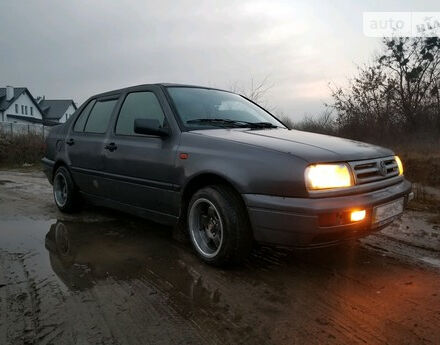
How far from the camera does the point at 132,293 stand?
315 centimetres

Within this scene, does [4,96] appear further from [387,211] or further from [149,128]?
[387,211]

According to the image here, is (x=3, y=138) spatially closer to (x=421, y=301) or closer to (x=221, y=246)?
(x=221, y=246)

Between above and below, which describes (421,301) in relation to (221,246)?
below

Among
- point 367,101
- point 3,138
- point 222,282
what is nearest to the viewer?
point 222,282

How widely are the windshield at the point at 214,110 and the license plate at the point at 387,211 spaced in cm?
152

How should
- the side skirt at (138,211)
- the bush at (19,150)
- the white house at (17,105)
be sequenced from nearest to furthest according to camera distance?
the side skirt at (138,211)
the bush at (19,150)
the white house at (17,105)

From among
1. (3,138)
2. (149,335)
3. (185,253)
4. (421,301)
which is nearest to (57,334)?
(149,335)

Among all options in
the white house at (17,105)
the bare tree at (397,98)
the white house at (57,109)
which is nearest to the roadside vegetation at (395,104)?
the bare tree at (397,98)

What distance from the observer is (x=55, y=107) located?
7262 cm

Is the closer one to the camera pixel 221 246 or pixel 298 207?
pixel 298 207

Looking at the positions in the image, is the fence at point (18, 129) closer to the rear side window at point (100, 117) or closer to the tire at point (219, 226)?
the rear side window at point (100, 117)

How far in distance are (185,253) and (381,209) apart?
1.82m

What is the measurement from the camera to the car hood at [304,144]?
3.28m

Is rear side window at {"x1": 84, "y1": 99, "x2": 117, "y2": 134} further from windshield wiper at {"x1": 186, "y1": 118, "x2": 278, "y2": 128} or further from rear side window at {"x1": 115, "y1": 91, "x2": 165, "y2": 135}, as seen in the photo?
windshield wiper at {"x1": 186, "y1": 118, "x2": 278, "y2": 128}
